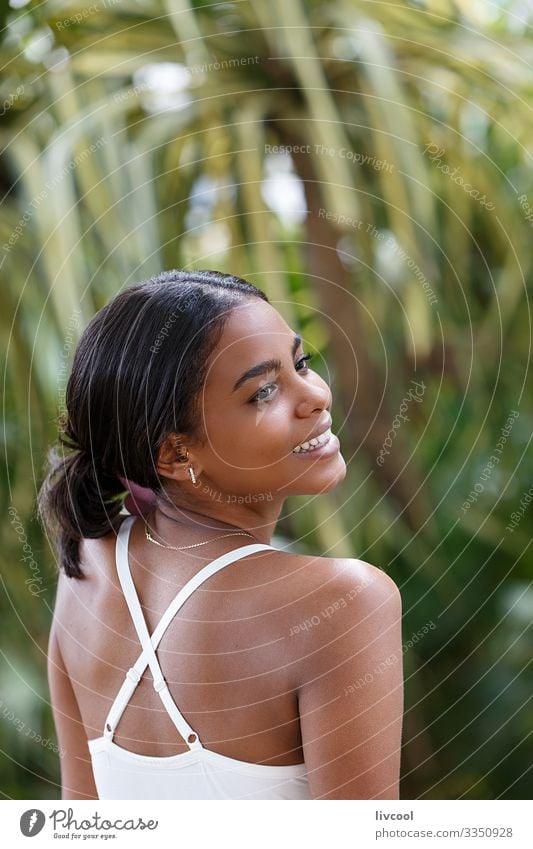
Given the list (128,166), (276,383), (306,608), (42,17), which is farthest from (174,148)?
(306,608)

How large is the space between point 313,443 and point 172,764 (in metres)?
0.20

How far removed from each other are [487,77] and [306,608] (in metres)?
0.46

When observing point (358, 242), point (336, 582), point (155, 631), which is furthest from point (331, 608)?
point (358, 242)

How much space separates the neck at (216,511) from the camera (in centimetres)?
52

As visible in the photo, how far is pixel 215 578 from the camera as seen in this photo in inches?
19.2

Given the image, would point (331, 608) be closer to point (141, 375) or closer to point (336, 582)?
point (336, 582)

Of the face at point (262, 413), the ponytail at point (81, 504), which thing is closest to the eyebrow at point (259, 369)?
the face at point (262, 413)

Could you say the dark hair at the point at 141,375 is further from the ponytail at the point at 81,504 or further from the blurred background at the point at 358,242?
the blurred background at the point at 358,242

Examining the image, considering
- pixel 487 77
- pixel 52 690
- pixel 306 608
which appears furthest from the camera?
pixel 487 77

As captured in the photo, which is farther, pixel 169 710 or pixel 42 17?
pixel 42 17

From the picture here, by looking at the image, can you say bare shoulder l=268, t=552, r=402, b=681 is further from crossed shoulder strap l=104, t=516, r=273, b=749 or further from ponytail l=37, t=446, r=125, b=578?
ponytail l=37, t=446, r=125, b=578

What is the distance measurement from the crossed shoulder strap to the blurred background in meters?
0.18

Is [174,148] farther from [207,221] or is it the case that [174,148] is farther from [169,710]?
[169,710]

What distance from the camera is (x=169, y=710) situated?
502mm
